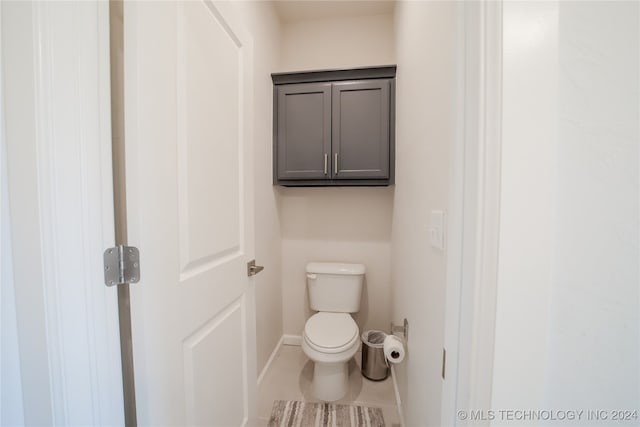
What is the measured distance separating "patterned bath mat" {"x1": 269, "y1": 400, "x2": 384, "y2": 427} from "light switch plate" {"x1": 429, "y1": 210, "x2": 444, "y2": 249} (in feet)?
3.83

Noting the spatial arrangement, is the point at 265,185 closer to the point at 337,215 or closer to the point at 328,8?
the point at 337,215

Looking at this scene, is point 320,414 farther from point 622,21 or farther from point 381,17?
point 381,17

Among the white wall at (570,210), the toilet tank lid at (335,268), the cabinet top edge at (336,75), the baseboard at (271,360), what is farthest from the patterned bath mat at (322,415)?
the cabinet top edge at (336,75)

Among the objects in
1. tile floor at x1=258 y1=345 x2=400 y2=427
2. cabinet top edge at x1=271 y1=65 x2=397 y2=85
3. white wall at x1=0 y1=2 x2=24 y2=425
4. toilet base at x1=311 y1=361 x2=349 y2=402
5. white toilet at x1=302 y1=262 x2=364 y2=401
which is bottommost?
tile floor at x1=258 y1=345 x2=400 y2=427

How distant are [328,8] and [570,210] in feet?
6.99

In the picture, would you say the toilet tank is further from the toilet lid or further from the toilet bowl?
the toilet bowl

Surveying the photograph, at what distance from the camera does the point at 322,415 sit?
128cm

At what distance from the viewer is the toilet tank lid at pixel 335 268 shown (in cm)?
175

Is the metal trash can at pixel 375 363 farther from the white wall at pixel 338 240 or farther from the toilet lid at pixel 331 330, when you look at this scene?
the white wall at pixel 338 240

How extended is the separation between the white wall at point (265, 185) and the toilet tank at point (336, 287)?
12.7 inches

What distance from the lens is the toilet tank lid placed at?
1752 millimetres

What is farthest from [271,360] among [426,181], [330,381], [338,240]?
[426,181]

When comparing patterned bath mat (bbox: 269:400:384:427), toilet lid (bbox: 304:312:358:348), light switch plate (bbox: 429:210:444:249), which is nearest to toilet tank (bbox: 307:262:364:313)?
toilet lid (bbox: 304:312:358:348)

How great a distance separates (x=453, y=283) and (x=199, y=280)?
26.3 inches
